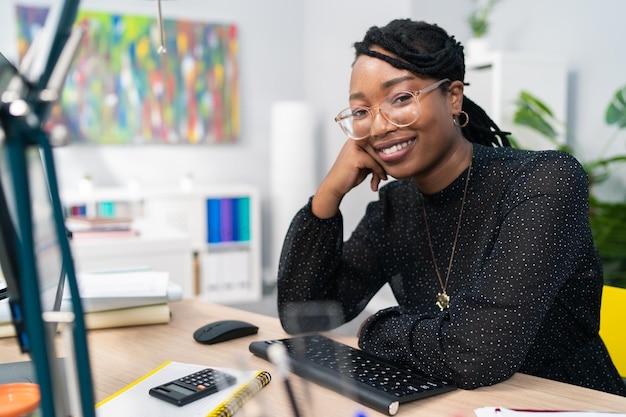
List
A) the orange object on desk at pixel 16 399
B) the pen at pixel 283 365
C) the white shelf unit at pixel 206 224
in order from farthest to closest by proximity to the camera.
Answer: the white shelf unit at pixel 206 224 < the orange object on desk at pixel 16 399 < the pen at pixel 283 365

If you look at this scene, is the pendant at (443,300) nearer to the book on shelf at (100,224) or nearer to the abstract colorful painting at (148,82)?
the book on shelf at (100,224)

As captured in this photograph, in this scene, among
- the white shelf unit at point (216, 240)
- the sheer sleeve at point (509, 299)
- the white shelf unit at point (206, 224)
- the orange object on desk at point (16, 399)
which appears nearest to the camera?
the orange object on desk at point (16, 399)

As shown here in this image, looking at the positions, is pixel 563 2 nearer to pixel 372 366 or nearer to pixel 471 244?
pixel 471 244

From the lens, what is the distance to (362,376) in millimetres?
977

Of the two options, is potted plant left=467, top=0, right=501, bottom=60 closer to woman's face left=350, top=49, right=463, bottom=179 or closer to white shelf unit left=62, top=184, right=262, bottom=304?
white shelf unit left=62, top=184, right=262, bottom=304

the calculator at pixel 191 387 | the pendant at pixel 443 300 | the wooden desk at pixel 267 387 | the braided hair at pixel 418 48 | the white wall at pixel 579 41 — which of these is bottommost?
the wooden desk at pixel 267 387

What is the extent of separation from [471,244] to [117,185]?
11.6 ft

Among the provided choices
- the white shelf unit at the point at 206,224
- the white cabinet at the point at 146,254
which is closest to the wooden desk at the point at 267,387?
the white cabinet at the point at 146,254

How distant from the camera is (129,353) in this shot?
1.15 metres

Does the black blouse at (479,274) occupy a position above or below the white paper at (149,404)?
above

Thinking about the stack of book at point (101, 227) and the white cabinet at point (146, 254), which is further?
the stack of book at point (101, 227)

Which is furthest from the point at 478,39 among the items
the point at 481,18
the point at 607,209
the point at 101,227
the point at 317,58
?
the point at 101,227

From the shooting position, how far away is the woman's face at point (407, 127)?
1.27 m

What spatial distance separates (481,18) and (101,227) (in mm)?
2385
